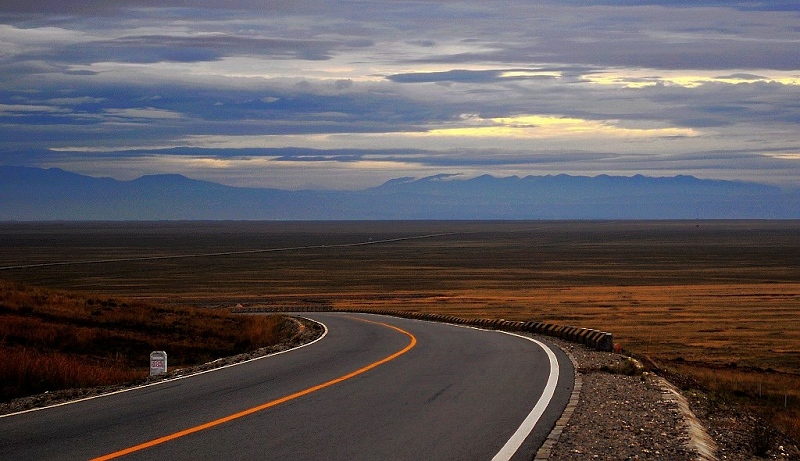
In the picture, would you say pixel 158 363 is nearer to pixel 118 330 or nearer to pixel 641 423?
pixel 641 423

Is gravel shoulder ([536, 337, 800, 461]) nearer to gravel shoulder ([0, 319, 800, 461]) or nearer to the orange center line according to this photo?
gravel shoulder ([0, 319, 800, 461])

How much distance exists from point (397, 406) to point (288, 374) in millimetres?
4041

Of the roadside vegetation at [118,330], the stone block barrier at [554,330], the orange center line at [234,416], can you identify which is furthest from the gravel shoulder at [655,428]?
the roadside vegetation at [118,330]

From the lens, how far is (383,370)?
17.2m

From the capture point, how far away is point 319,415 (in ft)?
38.6

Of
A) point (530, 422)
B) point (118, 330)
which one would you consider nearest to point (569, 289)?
point (118, 330)

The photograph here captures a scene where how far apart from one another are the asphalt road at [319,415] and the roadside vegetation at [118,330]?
29.4 feet

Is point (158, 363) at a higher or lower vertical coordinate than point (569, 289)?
higher

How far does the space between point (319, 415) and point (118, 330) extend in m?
23.0

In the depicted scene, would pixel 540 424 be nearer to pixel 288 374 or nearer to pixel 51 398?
pixel 288 374

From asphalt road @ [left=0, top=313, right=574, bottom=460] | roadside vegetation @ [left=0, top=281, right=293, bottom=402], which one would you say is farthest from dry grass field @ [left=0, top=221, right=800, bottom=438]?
roadside vegetation @ [left=0, top=281, right=293, bottom=402]

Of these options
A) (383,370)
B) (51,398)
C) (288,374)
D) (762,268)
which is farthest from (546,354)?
(762,268)

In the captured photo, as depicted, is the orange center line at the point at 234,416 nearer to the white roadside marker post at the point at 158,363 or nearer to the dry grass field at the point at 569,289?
the white roadside marker post at the point at 158,363

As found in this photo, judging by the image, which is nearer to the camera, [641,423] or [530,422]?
[530,422]
